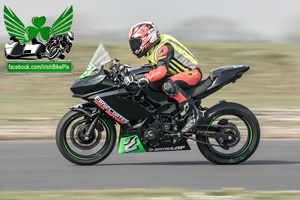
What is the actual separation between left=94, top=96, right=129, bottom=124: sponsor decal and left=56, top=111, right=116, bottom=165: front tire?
145 mm

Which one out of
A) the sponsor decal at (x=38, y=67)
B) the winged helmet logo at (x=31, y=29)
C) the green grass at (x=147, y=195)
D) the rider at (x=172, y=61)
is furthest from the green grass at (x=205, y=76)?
the green grass at (x=147, y=195)

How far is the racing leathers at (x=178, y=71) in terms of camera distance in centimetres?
843

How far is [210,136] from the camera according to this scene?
8750 millimetres

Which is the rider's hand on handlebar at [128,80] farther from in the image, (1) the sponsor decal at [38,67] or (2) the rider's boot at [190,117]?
(1) the sponsor decal at [38,67]

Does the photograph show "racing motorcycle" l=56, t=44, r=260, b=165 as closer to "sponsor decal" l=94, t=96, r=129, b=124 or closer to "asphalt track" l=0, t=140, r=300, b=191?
"sponsor decal" l=94, t=96, r=129, b=124

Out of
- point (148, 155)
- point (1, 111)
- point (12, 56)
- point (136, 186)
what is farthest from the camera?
point (12, 56)

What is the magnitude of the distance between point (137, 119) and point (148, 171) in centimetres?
76

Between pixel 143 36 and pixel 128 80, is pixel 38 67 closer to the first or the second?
pixel 143 36

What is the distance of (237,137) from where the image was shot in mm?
8773

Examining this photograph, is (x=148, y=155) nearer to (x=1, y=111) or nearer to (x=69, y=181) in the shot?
(x=69, y=181)

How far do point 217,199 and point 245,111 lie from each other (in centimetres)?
247

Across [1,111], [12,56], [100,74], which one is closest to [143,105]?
[100,74]

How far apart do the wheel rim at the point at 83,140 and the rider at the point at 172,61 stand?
35.9 inches

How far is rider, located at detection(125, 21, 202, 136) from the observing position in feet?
27.8
